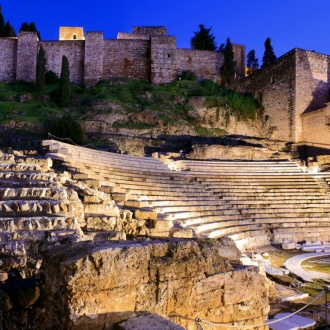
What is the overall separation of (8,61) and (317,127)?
23.7 metres

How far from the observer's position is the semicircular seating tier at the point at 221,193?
9672mm

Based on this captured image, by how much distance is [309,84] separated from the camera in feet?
80.3

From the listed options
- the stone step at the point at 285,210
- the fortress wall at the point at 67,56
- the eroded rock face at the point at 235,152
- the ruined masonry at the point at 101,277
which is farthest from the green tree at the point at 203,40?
the ruined masonry at the point at 101,277

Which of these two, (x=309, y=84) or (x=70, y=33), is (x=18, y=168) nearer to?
(x=309, y=84)

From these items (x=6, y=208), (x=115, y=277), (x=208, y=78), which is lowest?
(x=115, y=277)

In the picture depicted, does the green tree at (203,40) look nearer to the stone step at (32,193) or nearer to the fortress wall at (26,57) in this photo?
the fortress wall at (26,57)

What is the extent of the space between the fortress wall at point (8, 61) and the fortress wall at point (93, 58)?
18.6ft

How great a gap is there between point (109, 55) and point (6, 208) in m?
28.6

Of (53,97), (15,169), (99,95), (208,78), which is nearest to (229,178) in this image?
(15,169)

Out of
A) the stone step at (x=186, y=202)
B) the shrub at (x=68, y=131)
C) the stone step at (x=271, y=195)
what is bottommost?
the stone step at (x=186, y=202)

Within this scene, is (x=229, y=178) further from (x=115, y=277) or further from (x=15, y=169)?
(x=115, y=277)

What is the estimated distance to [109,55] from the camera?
31375 millimetres

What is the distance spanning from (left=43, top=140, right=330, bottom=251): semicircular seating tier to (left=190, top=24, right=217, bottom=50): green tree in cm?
2236

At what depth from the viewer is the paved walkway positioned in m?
7.15
